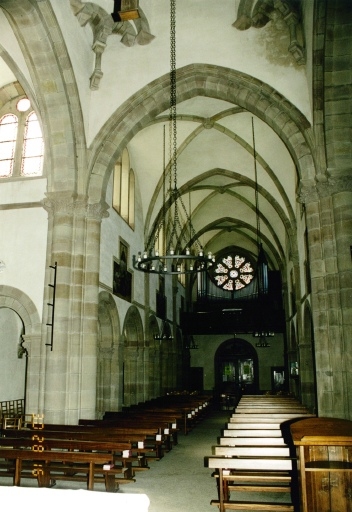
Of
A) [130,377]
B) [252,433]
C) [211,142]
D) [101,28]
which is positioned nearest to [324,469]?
[252,433]

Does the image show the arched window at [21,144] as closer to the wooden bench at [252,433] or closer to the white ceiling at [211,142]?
the white ceiling at [211,142]

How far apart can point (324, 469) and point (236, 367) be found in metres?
28.6

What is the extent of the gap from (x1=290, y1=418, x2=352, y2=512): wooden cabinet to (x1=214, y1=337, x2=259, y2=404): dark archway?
26.7 metres

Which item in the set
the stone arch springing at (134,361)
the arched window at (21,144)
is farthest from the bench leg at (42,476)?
the stone arch springing at (134,361)

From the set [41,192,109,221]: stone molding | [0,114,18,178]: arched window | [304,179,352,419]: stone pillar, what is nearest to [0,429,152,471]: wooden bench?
[304,179,352,419]: stone pillar

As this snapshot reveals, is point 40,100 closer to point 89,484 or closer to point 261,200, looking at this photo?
point 89,484

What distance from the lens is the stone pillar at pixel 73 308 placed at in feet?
38.6

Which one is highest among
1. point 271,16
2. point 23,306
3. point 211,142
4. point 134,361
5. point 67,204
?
point 271,16

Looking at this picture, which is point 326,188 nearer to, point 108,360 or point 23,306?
point 23,306

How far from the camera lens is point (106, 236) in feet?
51.3

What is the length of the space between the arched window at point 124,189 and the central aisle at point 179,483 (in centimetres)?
876

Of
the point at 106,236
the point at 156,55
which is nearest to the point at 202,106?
the point at 156,55

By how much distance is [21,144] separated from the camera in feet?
49.3

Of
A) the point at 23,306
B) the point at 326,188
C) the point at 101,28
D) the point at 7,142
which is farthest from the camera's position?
the point at 7,142
